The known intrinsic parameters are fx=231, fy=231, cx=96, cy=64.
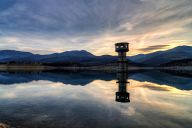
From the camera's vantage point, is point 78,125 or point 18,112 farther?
point 18,112

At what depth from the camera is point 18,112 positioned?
19.3 metres

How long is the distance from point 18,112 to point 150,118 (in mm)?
10753

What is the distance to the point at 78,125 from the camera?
15.0m

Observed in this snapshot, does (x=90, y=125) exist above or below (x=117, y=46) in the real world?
below

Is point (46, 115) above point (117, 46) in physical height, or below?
below

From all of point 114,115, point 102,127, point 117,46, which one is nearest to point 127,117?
point 114,115

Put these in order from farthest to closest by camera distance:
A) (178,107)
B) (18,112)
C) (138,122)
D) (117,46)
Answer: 1. (117,46)
2. (178,107)
3. (18,112)
4. (138,122)

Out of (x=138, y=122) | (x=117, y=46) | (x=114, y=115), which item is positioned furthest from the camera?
(x=117, y=46)

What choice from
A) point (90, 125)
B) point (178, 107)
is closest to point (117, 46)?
point (178, 107)

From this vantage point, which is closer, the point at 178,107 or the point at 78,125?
the point at 78,125

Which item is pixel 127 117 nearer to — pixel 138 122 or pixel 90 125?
pixel 138 122

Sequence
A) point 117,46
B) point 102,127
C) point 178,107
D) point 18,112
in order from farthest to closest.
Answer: point 117,46 < point 178,107 < point 18,112 < point 102,127

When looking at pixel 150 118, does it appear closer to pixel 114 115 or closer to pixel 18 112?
pixel 114 115

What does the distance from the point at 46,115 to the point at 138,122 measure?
23.2 feet
